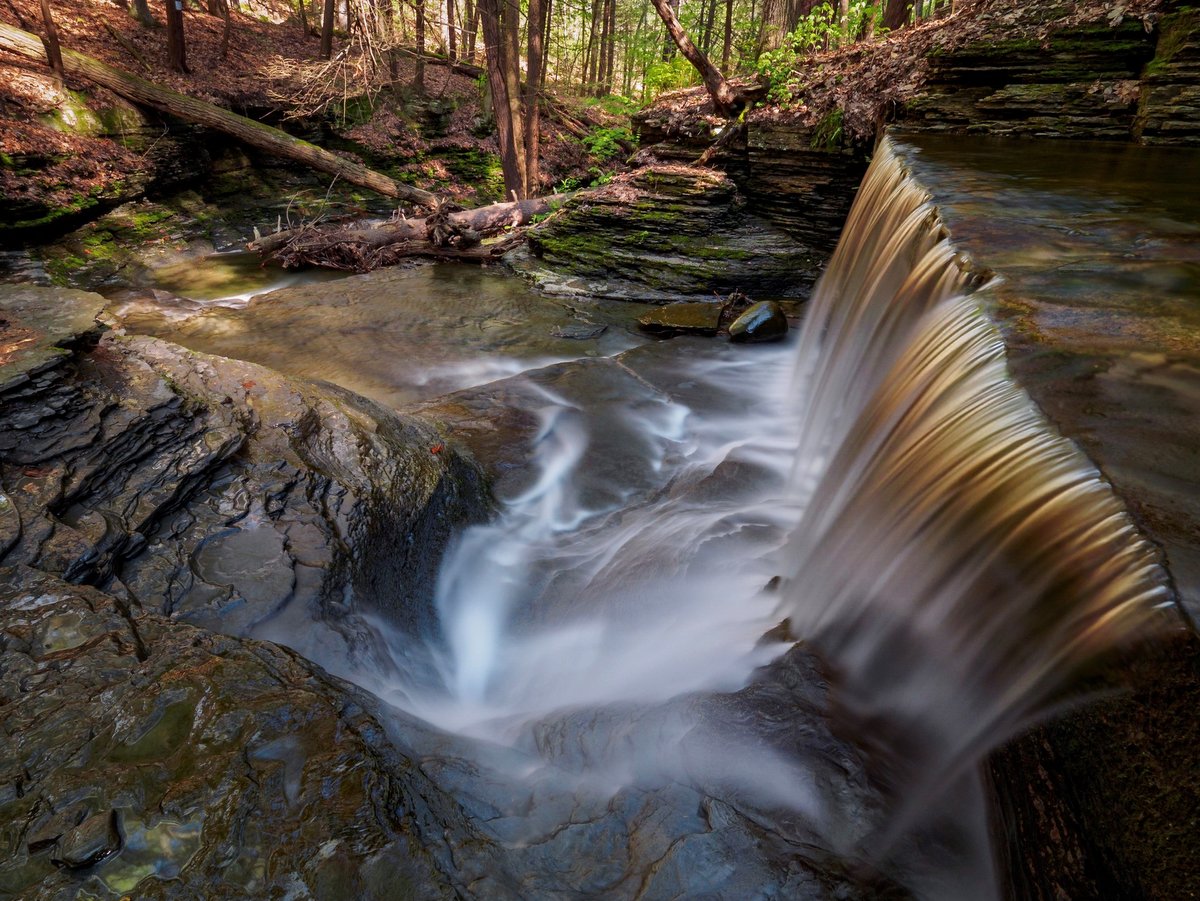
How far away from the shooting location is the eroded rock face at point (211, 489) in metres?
3.08

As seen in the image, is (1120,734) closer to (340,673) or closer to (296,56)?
(340,673)

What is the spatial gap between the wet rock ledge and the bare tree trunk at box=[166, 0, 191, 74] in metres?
15.1

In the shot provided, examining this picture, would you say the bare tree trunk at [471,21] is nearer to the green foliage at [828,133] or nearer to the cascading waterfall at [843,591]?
the green foliage at [828,133]

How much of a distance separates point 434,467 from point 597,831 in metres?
2.87

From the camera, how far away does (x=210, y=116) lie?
14.7m

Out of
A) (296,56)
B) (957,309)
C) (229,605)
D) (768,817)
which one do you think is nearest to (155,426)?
(229,605)

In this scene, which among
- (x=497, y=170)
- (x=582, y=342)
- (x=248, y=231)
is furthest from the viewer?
(x=497, y=170)

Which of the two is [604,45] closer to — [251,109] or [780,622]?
[251,109]

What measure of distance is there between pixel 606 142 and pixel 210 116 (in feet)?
A: 33.6

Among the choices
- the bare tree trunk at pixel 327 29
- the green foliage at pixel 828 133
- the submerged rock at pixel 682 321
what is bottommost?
the submerged rock at pixel 682 321

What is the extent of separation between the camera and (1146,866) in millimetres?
1303

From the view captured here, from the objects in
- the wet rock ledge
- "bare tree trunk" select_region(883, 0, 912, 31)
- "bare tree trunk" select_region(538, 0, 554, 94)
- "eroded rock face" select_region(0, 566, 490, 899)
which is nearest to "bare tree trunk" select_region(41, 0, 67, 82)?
"bare tree trunk" select_region(538, 0, 554, 94)

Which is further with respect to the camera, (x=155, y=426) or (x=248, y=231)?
(x=248, y=231)

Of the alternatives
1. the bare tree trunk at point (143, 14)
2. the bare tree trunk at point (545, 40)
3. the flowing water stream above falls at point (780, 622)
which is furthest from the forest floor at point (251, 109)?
the flowing water stream above falls at point (780, 622)
